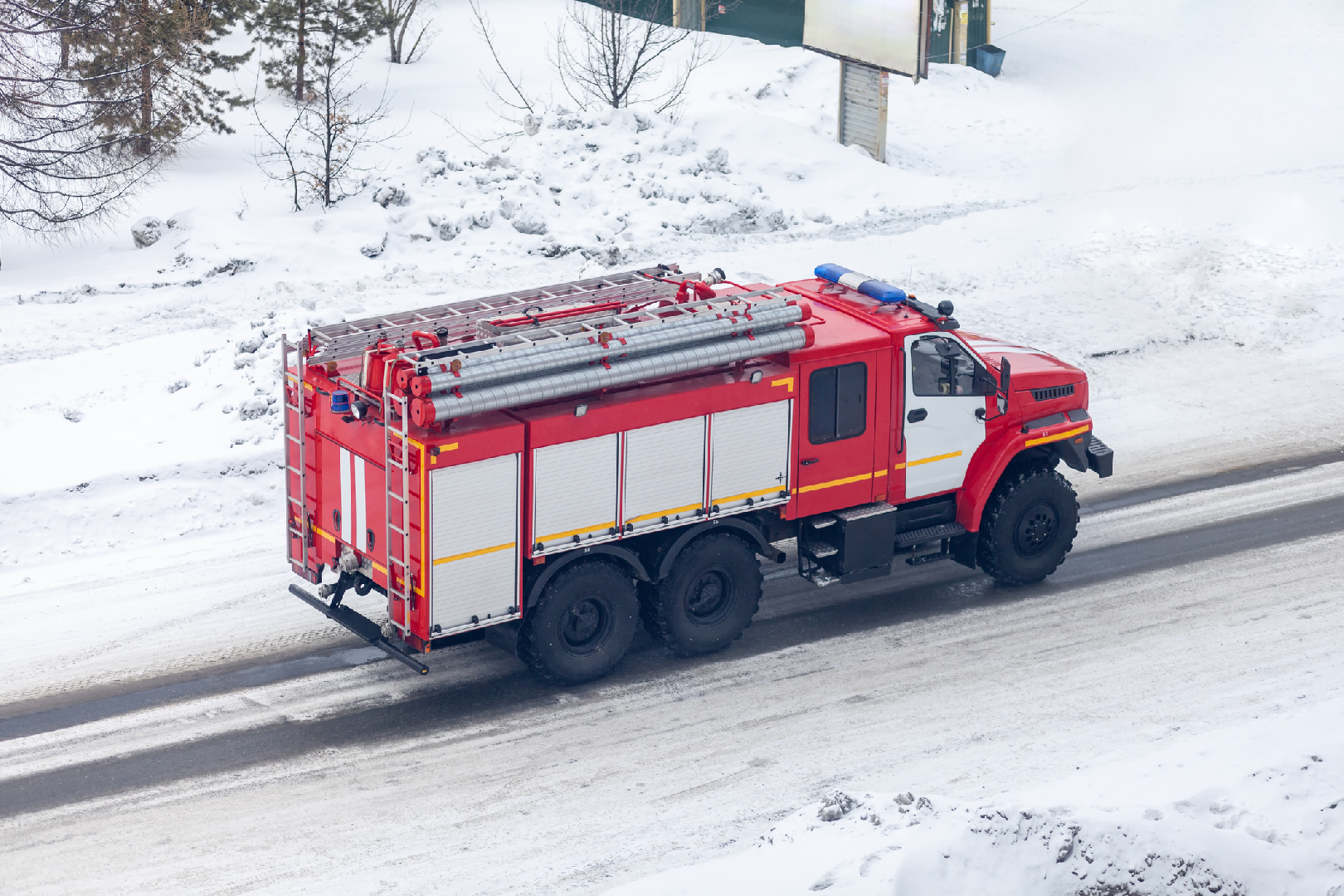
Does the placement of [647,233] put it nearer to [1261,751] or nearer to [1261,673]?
[1261,673]

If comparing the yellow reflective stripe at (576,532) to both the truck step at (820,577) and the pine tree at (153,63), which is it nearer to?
the truck step at (820,577)

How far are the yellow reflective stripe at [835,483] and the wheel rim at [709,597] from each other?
1.03 metres

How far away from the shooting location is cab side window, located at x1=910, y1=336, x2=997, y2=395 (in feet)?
42.6

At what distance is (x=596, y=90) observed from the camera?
2952 centimetres

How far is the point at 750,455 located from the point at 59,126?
609 inches

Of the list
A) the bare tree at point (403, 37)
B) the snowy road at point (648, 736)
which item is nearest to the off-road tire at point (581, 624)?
the snowy road at point (648, 736)

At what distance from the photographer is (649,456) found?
1169 cm

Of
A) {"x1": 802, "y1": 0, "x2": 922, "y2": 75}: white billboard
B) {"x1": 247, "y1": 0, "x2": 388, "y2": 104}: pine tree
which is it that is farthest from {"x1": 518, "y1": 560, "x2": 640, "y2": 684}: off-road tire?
{"x1": 247, "y1": 0, "x2": 388, "y2": 104}: pine tree

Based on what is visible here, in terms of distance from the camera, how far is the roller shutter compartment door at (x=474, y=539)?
35.5 feet

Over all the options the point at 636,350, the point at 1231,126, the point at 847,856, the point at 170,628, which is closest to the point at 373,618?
the point at 170,628

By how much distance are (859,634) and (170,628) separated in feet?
20.4

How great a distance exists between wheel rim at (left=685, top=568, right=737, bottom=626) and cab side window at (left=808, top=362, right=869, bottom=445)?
1.43 meters

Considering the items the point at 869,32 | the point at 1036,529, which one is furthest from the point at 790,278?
the point at 1036,529

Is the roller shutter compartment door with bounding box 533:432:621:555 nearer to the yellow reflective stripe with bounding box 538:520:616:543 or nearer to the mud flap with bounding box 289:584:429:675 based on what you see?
the yellow reflective stripe with bounding box 538:520:616:543
